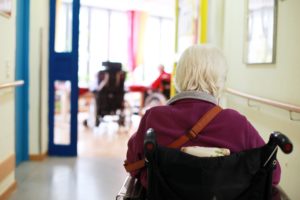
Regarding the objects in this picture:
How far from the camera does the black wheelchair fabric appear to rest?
108cm

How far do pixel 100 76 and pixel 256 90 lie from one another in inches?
148

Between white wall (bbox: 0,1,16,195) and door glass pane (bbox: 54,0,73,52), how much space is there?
4.17 ft

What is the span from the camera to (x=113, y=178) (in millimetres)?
3334

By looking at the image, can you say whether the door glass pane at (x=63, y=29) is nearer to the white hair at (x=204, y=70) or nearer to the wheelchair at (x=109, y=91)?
the wheelchair at (x=109, y=91)

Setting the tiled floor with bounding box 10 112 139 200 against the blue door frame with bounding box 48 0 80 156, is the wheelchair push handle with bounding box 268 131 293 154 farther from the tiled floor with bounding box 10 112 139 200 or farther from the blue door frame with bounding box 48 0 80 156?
the blue door frame with bounding box 48 0 80 156

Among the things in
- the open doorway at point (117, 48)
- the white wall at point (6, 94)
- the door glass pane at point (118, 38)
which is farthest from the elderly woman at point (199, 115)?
the door glass pane at point (118, 38)

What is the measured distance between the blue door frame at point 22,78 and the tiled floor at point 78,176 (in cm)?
21

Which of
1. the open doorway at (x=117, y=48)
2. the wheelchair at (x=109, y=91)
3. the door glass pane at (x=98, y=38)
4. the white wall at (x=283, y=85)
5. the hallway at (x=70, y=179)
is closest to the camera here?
the white wall at (x=283, y=85)

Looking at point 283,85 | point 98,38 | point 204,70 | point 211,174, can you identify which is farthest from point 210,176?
point 98,38

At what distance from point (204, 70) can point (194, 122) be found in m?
0.21

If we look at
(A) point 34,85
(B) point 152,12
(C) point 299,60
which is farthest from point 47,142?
(B) point 152,12

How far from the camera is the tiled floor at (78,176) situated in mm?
2859

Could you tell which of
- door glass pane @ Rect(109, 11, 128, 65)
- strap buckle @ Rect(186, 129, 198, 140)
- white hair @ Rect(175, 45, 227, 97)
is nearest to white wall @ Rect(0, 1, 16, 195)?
white hair @ Rect(175, 45, 227, 97)

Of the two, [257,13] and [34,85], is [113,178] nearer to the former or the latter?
[34,85]
